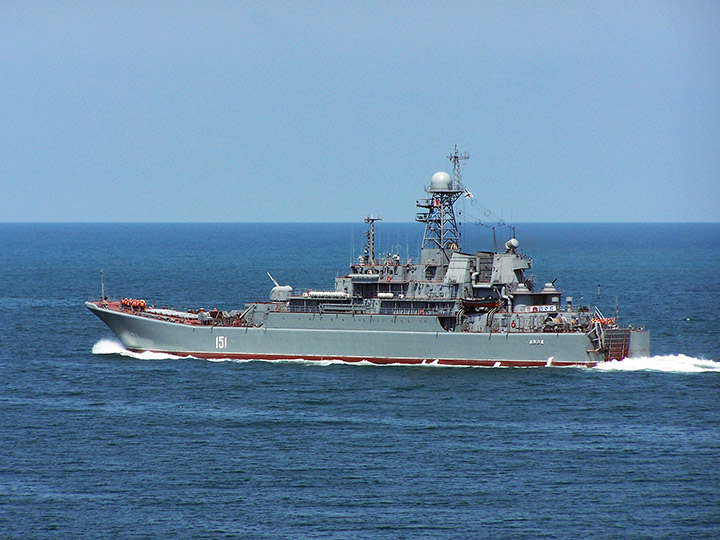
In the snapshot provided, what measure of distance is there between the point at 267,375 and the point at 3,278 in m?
69.8

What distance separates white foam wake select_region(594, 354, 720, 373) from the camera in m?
56.1

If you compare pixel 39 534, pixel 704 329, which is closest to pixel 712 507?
pixel 39 534

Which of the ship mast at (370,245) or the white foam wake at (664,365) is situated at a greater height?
the ship mast at (370,245)

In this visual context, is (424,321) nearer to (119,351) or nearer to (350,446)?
(350,446)

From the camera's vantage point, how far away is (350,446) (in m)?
41.8

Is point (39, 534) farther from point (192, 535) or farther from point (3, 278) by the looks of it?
point (3, 278)

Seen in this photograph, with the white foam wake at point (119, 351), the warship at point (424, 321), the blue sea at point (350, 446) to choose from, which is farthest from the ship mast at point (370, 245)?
the white foam wake at point (119, 351)

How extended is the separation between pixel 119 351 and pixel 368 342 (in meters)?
16.2
